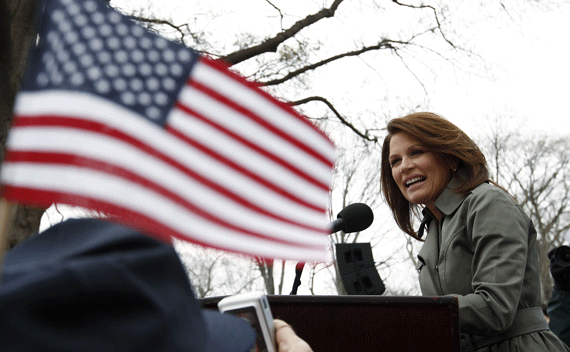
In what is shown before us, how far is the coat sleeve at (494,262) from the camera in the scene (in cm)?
203

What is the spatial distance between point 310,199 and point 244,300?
0.60 m

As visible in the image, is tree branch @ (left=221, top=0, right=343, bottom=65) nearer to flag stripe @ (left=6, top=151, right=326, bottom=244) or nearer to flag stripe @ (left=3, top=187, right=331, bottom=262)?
flag stripe @ (left=3, top=187, right=331, bottom=262)

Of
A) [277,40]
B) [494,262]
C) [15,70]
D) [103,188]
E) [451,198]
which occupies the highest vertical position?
[277,40]

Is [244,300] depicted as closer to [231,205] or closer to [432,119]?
[231,205]

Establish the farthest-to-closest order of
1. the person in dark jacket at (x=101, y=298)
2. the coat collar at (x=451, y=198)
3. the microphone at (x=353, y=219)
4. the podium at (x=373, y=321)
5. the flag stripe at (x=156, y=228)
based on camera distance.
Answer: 1. the microphone at (x=353, y=219)
2. the coat collar at (x=451, y=198)
3. the podium at (x=373, y=321)
4. the flag stripe at (x=156, y=228)
5. the person in dark jacket at (x=101, y=298)

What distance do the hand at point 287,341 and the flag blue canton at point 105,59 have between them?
0.68m

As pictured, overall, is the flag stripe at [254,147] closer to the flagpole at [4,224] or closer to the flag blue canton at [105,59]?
the flag blue canton at [105,59]

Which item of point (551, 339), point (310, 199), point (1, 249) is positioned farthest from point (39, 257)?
point (551, 339)

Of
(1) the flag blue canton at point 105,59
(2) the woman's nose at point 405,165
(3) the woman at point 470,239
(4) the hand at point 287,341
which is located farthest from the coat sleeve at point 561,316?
(1) the flag blue canton at point 105,59

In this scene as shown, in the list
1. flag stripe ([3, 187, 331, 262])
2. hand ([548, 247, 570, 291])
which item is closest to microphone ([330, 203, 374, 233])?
flag stripe ([3, 187, 331, 262])

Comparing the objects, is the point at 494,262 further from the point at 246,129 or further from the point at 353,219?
the point at 246,129

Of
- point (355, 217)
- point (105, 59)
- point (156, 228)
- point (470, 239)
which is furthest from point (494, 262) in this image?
point (105, 59)

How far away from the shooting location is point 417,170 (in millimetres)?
2672

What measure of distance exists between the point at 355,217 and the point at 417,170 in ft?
1.38
